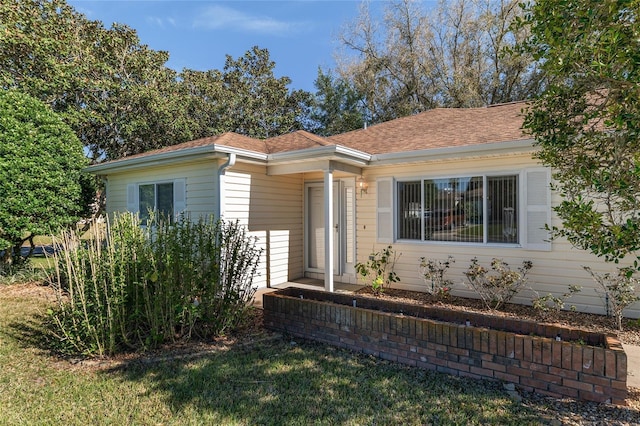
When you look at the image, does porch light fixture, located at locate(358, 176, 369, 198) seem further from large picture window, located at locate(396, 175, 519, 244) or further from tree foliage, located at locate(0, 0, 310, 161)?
tree foliage, located at locate(0, 0, 310, 161)

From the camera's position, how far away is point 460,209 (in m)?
6.40

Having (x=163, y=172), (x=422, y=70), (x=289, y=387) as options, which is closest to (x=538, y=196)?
(x=289, y=387)

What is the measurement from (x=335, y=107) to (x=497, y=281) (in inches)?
672

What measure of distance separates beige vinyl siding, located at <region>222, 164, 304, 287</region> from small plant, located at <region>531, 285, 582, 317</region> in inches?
194

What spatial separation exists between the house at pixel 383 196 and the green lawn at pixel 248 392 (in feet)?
10.1

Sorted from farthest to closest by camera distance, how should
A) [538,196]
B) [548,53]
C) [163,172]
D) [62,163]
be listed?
[62,163], [163,172], [538,196], [548,53]

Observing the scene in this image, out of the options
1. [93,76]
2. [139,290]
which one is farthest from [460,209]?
[93,76]

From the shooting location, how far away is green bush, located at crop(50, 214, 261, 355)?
12.6 feet

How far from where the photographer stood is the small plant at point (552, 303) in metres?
5.12

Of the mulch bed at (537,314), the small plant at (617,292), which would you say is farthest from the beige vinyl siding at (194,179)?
the small plant at (617,292)

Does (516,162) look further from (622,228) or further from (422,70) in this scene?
(422,70)

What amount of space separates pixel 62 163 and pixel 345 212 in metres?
7.02

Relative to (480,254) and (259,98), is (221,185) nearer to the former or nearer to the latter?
(480,254)

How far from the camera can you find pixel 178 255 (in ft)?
13.5
